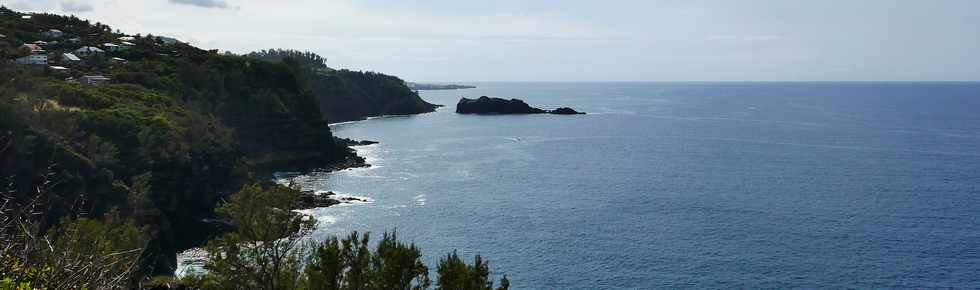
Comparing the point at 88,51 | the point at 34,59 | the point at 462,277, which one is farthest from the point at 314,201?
the point at 462,277

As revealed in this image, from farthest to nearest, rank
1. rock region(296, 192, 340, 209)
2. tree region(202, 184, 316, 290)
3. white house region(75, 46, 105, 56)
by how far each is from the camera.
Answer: white house region(75, 46, 105, 56) < rock region(296, 192, 340, 209) < tree region(202, 184, 316, 290)

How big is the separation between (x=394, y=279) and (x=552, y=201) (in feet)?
231

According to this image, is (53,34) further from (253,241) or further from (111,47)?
(253,241)

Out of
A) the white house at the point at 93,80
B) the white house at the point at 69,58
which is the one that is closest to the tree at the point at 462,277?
the white house at the point at 93,80

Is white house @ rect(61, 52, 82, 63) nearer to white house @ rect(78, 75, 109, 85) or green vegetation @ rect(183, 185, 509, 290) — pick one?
white house @ rect(78, 75, 109, 85)

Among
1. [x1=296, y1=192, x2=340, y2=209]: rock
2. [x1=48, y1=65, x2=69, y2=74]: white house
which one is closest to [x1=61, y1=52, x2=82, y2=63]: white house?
[x1=48, y1=65, x2=69, y2=74]: white house

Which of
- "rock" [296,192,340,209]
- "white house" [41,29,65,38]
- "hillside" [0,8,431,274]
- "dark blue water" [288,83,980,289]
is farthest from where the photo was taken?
"white house" [41,29,65,38]

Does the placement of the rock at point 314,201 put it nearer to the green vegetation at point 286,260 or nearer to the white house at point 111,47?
the green vegetation at point 286,260

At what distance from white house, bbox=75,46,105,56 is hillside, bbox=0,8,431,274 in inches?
28.6

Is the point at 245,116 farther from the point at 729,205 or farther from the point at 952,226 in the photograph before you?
the point at 952,226

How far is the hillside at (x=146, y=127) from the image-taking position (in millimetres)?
68500

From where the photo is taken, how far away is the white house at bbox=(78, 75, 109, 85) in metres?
110

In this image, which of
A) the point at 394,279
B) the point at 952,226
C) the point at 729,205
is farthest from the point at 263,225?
the point at 952,226

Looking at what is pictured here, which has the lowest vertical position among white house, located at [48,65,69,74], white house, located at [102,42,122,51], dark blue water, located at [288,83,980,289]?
dark blue water, located at [288,83,980,289]
